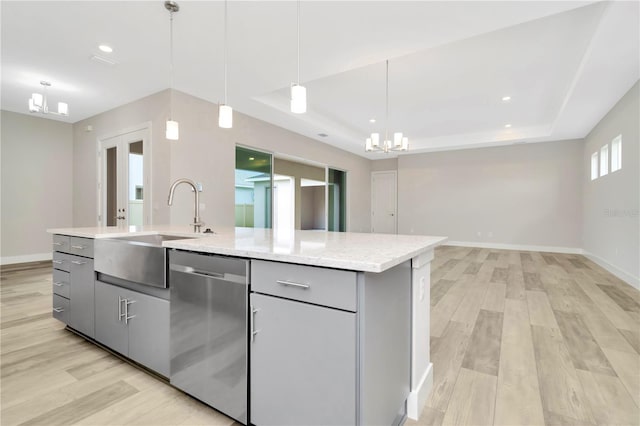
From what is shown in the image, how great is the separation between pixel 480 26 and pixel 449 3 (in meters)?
0.50

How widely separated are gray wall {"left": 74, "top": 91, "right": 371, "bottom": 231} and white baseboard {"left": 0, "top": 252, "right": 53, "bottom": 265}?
0.80 meters

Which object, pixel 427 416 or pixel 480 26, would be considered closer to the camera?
pixel 427 416

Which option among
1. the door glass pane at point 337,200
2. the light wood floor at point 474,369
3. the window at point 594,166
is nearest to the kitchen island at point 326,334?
the light wood floor at point 474,369

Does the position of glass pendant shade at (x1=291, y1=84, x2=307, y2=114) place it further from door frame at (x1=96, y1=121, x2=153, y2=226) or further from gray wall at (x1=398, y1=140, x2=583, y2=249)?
gray wall at (x1=398, y1=140, x2=583, y2=249)

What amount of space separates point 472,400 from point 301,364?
1149 millimetres

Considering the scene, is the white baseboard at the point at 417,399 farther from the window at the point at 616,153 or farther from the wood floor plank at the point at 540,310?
the window at the point at 616,153

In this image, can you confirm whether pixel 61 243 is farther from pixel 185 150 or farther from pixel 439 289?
pixel 439 289

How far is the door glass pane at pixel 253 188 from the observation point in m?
5.32

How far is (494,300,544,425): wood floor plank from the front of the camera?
60.5 inches

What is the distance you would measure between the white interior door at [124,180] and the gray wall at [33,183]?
136cm

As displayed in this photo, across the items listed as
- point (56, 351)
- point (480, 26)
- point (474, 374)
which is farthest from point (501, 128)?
point (56, 351)

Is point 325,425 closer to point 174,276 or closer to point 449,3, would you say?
point 174,276

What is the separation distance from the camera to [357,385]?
1071 mm

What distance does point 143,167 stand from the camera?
4.56m
